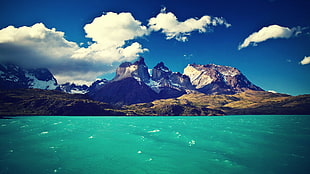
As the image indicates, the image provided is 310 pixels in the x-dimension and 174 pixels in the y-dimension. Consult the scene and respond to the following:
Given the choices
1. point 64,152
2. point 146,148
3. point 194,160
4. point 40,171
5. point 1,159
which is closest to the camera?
point 40,171

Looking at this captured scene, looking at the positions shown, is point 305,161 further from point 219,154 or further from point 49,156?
point 49,156

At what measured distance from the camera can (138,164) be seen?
111 ft

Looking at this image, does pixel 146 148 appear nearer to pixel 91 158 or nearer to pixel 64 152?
pixel 91 158

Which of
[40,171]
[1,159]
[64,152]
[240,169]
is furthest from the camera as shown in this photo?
[64,152]

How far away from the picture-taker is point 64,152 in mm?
41375

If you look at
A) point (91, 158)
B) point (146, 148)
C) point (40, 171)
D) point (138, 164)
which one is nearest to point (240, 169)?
point (138, 164)

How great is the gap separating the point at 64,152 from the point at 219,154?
3596 centimetres

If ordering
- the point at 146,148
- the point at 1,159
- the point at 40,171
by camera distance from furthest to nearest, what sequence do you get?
the point at 146,148 < the point at 1,159 < the point at 40,171

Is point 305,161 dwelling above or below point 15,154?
above

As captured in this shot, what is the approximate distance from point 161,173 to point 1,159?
31025mm

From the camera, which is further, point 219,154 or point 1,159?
point 219,154

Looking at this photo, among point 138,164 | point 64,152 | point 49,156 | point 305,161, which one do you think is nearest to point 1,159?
point 49,156

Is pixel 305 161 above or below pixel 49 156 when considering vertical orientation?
above

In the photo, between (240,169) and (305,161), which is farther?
(305,161)
